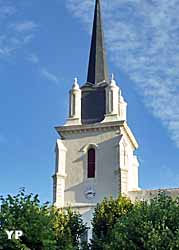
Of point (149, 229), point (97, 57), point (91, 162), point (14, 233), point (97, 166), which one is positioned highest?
point (97, 57)

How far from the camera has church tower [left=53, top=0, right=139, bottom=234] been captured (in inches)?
2093

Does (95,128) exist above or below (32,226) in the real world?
above

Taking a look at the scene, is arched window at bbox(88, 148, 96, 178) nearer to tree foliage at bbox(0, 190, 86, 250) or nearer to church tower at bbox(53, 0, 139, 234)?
church tower at bbox(53, 0, 139, 234)

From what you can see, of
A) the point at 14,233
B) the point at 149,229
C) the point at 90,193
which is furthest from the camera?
the point at 90,193

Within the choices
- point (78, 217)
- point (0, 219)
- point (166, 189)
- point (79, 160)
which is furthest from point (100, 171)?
point (0, 219)

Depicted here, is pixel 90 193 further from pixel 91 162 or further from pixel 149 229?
pixel 149 229

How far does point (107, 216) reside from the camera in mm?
43188

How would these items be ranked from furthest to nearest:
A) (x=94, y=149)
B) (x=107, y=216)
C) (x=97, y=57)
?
(x=97, y=57), (x=94, y=149), (x=107, y=216)

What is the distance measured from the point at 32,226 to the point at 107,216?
630cm

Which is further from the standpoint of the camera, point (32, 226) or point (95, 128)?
point (95, 128)

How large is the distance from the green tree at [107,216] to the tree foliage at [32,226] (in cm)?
139

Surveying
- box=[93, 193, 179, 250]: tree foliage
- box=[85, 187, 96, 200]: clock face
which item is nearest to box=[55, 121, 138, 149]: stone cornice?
box=[85, 187, 96, 200]: clock face

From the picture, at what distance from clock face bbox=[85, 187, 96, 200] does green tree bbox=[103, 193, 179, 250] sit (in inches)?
563

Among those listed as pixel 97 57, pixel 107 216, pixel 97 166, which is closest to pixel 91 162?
pixel 97 166
